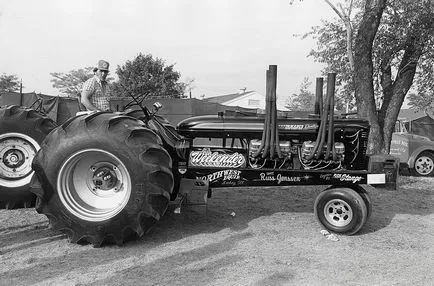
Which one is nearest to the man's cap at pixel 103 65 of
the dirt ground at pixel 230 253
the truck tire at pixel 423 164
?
the dirt ground at pixel 230 253

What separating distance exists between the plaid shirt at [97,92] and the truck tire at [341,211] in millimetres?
3081

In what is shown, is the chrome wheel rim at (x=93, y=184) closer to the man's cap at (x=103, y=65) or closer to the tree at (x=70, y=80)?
the man's cap at (x=103, y=65)

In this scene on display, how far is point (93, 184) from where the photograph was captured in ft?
15.9

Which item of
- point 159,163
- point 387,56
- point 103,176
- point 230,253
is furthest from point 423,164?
point 103,176

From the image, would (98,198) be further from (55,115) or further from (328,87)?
(55,115)

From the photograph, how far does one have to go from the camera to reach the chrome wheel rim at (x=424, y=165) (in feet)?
36.7

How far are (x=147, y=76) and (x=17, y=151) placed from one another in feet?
89.4

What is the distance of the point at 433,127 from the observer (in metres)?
20.2

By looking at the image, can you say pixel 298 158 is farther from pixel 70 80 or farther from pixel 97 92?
pixel 70 80

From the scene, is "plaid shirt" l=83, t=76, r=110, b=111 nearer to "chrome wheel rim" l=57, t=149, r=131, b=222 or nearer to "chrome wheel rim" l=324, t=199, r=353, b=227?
"chrome wheel rim" l=57, t=149, r=131, b=222

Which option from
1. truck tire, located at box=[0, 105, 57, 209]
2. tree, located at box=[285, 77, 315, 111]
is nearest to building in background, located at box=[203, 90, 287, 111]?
tree, located at box=[285, 77, 315, 111]

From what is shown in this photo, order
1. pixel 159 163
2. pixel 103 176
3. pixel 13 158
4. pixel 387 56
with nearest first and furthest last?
pixel 159 163
pixel 103 176
pixel 13 158
pixel 387 56

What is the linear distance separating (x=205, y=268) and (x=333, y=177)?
217 cm

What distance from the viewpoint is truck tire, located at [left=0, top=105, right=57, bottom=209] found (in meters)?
5.92
